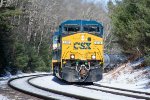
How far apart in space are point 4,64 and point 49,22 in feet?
117

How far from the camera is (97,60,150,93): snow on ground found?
2327 centimetres

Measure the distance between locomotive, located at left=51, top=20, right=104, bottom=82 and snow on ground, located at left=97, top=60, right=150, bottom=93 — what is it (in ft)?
5.24

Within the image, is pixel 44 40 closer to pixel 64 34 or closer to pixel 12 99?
pixel 64 34

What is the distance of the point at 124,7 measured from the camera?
27969 mm

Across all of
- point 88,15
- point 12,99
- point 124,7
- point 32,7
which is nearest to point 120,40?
point 124,7

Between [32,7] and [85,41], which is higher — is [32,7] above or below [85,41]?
above

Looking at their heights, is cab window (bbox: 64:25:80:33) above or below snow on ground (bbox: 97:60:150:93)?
above

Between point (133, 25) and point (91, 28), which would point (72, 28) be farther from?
point (133, 25)

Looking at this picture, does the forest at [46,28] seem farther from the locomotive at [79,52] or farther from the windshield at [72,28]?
the windshield at [72,28]

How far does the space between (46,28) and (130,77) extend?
51.2 meters

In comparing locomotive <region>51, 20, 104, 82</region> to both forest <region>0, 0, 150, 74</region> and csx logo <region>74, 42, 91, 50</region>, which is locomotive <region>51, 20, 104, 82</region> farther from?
forest <region>0, 0, 150, 74</region>

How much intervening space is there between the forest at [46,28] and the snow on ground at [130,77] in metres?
1.15

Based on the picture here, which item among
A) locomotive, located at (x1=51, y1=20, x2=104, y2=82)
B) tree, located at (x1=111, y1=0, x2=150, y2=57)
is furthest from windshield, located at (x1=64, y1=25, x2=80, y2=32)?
tree, located at (x1=111, y1=0, x2=150, y2=57)

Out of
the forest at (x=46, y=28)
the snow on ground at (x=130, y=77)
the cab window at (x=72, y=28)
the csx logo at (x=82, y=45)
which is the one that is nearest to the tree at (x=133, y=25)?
the forest at (x=46, y=28)
